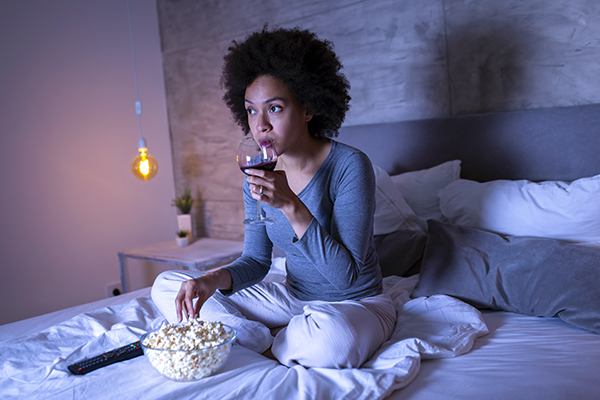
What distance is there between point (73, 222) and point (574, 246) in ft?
8.77

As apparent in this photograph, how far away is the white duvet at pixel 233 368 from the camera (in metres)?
0.94

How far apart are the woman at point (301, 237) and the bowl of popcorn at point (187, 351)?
0.16 m

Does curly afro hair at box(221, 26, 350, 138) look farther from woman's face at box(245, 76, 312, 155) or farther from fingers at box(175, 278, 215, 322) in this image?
fingers at box(175, 278, 215, 322)

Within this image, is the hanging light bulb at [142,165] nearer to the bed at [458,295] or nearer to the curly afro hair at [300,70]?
the bed at [458,295]

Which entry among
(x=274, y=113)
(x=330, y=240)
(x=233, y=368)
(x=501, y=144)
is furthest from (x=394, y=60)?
(x=233, y=368)

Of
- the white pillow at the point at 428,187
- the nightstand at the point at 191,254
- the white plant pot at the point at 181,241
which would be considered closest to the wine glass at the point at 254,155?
the white pillow at the point at 428,187

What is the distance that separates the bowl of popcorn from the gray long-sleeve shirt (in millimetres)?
305

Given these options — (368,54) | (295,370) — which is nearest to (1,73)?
(368,54)

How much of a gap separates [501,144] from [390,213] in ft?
1.90

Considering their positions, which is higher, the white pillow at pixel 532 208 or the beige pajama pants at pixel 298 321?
the white pillow at pixel 532 208

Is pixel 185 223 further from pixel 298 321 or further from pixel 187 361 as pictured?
pixel 187 361

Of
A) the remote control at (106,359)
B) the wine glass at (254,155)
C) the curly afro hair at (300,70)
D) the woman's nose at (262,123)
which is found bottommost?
the remote control at (106,359)

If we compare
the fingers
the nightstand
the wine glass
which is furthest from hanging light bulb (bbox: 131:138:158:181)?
the wine glass

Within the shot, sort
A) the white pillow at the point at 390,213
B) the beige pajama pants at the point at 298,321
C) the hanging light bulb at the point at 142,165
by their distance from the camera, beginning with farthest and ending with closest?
the hanging light bulb at the point at 142,165 < the white pillow at the point at 390,213 < the beige pajama pants at the point at 298,321
